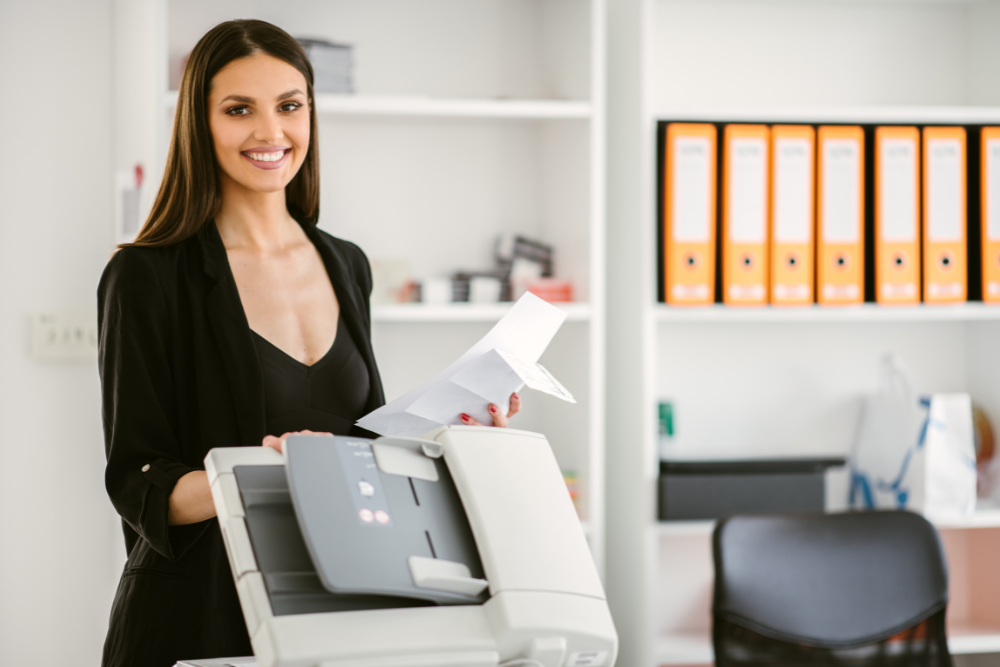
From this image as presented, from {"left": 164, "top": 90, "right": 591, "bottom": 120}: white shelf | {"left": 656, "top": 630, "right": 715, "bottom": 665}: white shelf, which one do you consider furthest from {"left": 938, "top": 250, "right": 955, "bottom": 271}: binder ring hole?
{"left": 656, "top": 630, "right": 715, "bottom": 665}: white shelf

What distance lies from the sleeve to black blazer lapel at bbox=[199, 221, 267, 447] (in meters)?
0.07

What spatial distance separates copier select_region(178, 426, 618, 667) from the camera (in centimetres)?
61

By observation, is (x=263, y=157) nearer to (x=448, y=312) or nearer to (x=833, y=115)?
(x=448, y=312)

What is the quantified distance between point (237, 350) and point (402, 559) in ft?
1.90

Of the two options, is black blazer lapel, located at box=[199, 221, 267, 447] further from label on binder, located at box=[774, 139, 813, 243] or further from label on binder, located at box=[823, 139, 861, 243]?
label on binder, located at box=[823, 139, 861, 243]

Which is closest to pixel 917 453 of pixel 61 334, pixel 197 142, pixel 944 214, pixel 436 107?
pixel 944 214

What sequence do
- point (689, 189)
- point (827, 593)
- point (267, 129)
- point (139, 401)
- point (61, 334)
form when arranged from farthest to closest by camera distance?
point (61, 334), point (689, 189), point (827, 593), point (267, 129), point (139, 401)

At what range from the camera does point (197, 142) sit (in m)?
1.16

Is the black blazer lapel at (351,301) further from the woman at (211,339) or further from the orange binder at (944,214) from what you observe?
the orange binder at (944,214)

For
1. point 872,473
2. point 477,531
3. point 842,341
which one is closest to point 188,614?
point 477,531

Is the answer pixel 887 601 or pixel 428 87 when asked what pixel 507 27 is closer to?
pixel 428 87

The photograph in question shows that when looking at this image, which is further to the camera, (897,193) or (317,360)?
(897,193)

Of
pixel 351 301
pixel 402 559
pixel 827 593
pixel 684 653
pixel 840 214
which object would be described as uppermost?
pixel 840 214

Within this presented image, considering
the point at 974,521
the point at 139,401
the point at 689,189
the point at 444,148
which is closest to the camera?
the point at 139,401
